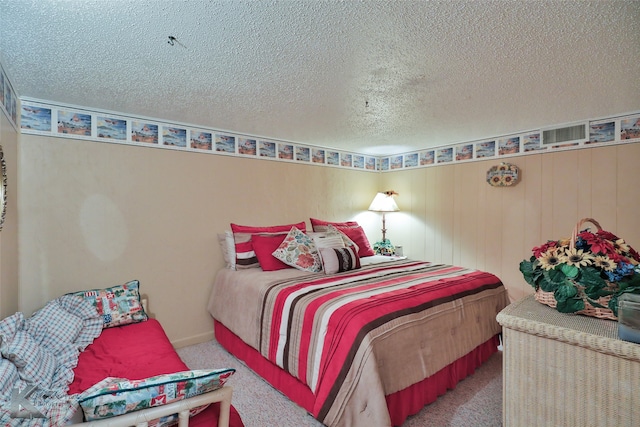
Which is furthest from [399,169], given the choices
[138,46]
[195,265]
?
[138,46]

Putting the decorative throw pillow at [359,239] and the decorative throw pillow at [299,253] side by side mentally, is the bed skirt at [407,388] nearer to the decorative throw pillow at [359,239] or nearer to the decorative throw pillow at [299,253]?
the decorative throw pillow at [299,253]

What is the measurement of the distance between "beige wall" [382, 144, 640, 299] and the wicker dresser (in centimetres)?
282

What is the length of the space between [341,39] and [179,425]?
1.83 metres

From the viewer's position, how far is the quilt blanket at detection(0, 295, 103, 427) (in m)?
0.92

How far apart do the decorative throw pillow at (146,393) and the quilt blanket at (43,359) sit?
0.21ft

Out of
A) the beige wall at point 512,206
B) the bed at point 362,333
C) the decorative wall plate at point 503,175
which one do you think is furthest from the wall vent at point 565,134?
the bed at point 362,333

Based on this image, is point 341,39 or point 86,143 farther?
point 86,143

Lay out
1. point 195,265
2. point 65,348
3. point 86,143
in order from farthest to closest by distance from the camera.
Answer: point 195,265 → point 86,143 → point 65,348

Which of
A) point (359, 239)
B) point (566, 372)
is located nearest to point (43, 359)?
point (566, 372)

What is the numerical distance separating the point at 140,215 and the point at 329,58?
7.38 feet

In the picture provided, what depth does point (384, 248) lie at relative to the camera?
14.1 ft

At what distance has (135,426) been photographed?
952 mm

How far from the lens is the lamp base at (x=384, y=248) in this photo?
4.27 m

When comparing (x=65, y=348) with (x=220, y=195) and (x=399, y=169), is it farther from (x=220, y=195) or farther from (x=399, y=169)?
(x=399, y=169)
